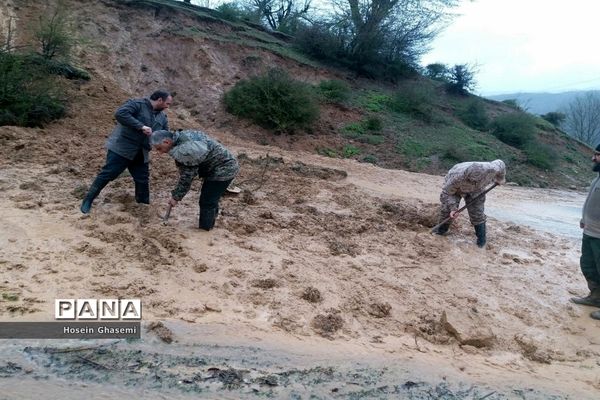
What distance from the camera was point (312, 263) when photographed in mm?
4836

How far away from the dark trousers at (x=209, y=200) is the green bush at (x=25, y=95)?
4867 millimetres

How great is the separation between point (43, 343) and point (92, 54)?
10.1m

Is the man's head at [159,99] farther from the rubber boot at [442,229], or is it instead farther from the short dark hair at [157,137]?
the rubber boot at [442,229]

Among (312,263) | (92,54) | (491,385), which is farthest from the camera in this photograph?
(92,54)

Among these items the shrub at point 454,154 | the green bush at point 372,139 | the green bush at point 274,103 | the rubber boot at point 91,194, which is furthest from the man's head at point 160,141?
the shrub at point 454,154

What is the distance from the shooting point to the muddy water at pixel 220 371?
283cm

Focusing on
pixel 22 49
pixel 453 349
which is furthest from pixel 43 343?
pixel 22 49

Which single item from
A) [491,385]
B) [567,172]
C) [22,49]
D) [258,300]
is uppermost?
[22,49]

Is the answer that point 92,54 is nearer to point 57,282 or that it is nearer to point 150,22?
point 150,22

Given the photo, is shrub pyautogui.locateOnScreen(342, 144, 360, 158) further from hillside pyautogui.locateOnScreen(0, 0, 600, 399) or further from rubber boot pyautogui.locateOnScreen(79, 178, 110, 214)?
rubber boot pyautogui.locateOnScreen(79, 178, 110, 214)

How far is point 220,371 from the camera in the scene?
3.09 metres

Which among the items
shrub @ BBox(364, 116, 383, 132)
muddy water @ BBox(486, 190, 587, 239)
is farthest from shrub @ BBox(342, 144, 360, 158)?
muddy water @ BBox(486, 190, 587, 239)

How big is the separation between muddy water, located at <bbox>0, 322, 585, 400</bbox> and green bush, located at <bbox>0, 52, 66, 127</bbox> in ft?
20.3

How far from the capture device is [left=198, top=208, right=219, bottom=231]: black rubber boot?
5.09m
